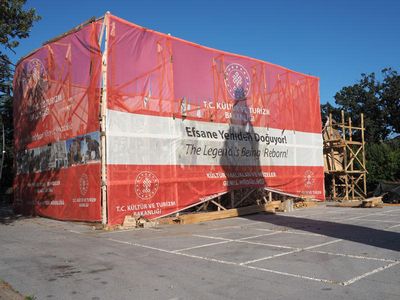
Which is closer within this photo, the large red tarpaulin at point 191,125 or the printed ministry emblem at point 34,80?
the large red tarpaulin at point 191,125

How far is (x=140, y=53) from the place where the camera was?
15875 millimetres

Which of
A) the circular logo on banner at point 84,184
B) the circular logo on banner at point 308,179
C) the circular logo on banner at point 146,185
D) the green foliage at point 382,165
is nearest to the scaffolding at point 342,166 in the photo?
the green foliage at point 382,165

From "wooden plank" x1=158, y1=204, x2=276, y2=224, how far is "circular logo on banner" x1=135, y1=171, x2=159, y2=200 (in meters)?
1.03

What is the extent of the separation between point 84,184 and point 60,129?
283cm

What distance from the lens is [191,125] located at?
1739 centimetres

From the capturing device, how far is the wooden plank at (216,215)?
15.7 meters

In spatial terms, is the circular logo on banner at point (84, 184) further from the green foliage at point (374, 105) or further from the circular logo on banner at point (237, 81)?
the green foliage at point (374, 105)

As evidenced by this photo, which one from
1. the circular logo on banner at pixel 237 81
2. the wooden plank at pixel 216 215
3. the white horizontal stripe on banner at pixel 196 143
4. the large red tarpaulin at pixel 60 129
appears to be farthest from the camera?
the circular logo on banner at pixel 237 81

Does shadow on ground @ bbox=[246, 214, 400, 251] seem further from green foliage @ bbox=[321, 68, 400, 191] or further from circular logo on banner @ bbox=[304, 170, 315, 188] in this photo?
green foliage @ bbox=[321, 68, 400, 191]

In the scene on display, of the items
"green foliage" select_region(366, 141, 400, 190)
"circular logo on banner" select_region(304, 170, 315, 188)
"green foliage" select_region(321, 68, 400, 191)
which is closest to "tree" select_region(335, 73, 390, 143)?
"green foliage" select_region(321, 68, 400, 191)

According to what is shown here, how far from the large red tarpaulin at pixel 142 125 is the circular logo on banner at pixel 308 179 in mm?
1565

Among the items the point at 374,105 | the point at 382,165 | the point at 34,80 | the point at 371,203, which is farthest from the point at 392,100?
the point at 34,80

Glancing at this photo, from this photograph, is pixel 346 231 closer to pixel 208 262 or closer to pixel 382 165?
pixel 208 262

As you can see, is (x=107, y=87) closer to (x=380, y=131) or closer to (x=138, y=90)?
(x=138, y=90)
